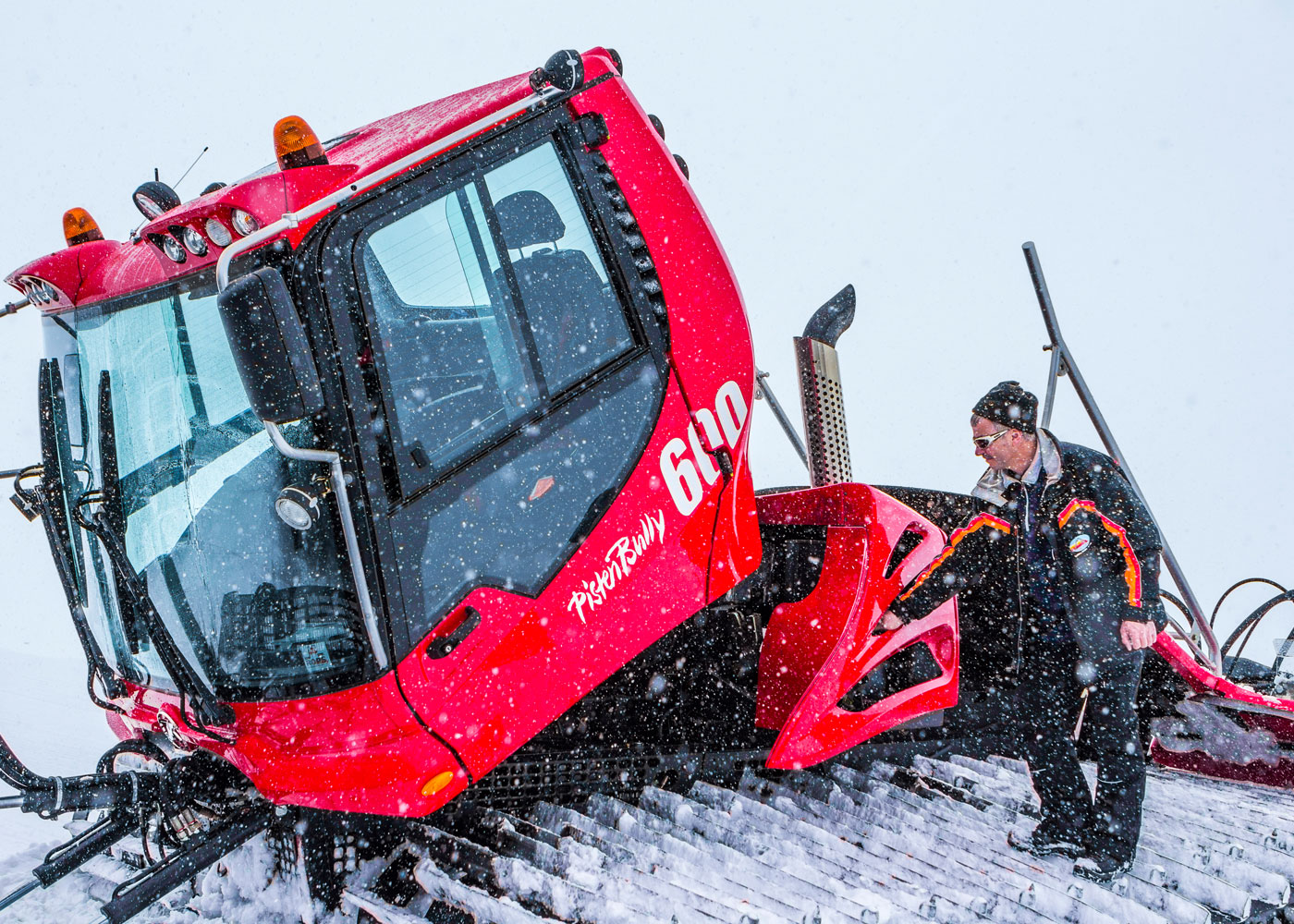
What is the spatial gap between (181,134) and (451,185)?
18.9m

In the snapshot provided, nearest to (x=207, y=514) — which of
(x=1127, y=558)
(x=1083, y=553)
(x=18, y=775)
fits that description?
(x=18, y=775)

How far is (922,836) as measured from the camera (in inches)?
119

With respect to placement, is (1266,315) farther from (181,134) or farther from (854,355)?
(181,134)

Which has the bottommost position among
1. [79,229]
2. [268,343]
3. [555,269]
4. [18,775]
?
[18,775]

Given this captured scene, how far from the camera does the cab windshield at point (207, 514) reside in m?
2.33

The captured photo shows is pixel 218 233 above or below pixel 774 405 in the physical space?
above

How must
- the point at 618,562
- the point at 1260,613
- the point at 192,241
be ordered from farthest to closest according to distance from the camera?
the point at 1260,613
the point at 618,562
the point at 192,241

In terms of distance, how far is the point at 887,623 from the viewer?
3.24m

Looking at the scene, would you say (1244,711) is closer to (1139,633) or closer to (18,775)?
(1139,633)

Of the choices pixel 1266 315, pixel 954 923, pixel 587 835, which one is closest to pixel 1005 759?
pixel 954 923

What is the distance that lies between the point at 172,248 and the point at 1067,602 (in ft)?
9.14

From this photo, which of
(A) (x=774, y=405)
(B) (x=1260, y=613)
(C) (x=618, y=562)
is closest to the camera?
(C) (x=618, y=562)

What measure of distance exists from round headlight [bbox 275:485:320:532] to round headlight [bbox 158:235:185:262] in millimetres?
696

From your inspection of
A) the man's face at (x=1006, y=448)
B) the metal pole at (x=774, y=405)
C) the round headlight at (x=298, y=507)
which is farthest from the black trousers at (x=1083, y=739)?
the round headlight at (x=298, y=507)
